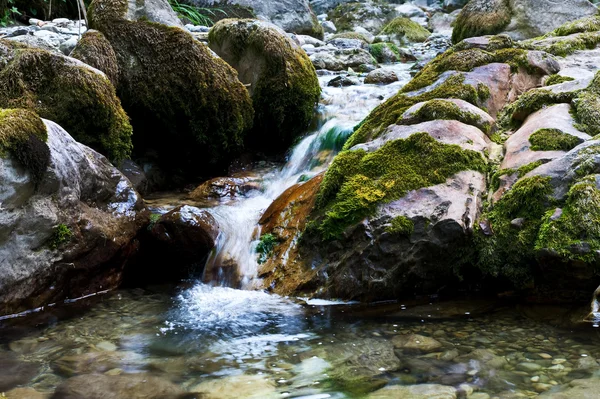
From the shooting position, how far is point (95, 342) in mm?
3680

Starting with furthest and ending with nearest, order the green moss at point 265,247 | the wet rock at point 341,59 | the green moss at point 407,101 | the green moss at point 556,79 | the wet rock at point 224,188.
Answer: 1. the wet rock at point 341,59
2. the wet rock at point 224,188
3. the green moss at point 556,79
4. the green moss at point 407,101
5. the green moss at point 265,247

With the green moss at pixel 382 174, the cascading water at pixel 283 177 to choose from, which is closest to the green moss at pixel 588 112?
the green moss at pixel 382 174

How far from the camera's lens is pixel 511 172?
4.62 metres

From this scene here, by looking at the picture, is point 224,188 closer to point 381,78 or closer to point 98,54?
point 98,54

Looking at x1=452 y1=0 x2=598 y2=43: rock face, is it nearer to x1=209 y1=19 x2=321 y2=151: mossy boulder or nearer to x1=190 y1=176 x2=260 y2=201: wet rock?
x1=209 y1=19 x2=321 y2=151: mossy boulder

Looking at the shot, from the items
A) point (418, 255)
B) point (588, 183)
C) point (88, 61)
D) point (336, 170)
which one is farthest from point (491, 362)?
point (88, 61)

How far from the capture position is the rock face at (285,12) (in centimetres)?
1764

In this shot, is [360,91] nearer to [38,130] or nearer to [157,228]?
[157,228]

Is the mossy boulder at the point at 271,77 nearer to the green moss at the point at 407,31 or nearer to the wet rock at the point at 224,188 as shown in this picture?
the wet rock at the point at 224,188

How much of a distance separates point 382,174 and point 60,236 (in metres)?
3.09

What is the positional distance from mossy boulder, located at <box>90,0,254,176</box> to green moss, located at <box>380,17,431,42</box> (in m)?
12.1

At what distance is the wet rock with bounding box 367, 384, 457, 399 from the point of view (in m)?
2.61

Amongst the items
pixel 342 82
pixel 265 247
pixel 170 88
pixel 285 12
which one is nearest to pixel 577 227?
pixel 265 247

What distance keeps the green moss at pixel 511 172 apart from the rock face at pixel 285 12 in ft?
46.7
